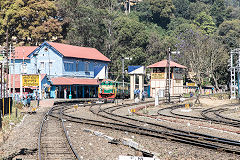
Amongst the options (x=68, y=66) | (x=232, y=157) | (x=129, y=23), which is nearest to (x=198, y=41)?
(x=129, y=23)

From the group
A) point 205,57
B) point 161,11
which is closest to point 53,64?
point 205,57

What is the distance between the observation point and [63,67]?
63406 millimetres

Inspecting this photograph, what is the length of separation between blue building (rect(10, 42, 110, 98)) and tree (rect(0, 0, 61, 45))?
870 centimetres

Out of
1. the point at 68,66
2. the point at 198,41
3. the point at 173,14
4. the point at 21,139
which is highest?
the point at 173,14

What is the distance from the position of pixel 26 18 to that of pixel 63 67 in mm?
21451

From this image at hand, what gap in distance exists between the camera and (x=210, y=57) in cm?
7862

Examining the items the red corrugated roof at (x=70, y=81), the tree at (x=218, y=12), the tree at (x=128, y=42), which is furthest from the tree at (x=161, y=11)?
the red corrugated roof at (x=70, y=81)

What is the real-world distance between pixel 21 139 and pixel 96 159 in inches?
253

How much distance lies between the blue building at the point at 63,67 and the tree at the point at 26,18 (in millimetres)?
8701

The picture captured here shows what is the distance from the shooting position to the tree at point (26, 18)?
77125 millimetres

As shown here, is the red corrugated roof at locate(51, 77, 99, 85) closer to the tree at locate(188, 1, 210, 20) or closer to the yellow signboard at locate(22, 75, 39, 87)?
the yellow signboard at locate(22, 75, 39, 87)

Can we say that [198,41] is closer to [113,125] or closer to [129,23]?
[129,23]

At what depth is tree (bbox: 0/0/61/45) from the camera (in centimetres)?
7712

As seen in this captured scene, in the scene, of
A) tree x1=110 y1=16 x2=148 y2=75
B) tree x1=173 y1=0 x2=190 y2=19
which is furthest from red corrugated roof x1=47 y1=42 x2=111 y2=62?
tree x1=173 y1=0 x2=190 y2=19
